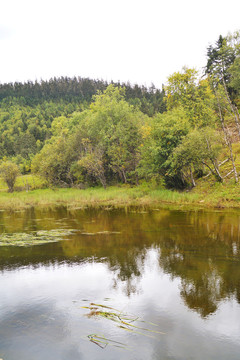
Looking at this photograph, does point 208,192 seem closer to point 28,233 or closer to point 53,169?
point 28,233

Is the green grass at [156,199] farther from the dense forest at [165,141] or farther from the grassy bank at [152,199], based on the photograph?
the dense forest at [165,141]

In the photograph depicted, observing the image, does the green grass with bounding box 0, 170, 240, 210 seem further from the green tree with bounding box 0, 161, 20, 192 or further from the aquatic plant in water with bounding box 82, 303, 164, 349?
the aquatic plant in water with bounding box 82, 303, 164, 349

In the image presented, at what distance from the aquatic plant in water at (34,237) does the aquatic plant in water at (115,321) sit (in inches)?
310

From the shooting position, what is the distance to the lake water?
558cm

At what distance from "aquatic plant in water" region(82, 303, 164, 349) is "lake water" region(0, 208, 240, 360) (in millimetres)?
25

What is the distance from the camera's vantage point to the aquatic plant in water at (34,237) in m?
14.2

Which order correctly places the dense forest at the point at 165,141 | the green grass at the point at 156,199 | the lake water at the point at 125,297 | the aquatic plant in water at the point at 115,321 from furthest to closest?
1. the dense forest at the point at 165,141
2. the green grass at the point at 156,199
3. the aquatic plant in water at the point at 115,321
4. the lake water at the point at 125,297

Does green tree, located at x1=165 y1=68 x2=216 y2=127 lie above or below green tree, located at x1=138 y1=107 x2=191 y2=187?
above

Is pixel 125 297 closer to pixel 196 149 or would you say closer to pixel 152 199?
pixel 152 199

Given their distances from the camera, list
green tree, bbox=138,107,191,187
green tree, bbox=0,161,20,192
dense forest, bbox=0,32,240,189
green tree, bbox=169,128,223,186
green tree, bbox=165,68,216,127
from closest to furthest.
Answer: green tree, bbox=169,128,223,186 < dense forest, bbox=0,32,240,189 < green tree, bbox=138,107,191,187 < green tree, bbox=165,68,216,127 < green tree, bbox=0,161,20,192

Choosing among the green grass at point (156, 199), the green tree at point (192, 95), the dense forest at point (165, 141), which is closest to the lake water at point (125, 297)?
the green grass at point (156, 199)

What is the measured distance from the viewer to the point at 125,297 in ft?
25.5

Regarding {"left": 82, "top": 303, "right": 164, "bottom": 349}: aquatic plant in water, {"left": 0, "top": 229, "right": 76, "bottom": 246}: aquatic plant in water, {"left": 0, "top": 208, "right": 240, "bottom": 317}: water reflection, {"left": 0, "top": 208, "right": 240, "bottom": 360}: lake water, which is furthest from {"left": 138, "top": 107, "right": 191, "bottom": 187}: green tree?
{"left": 82, "top": 303, "right": 164, "bottom": 349}: aquatic plant in water

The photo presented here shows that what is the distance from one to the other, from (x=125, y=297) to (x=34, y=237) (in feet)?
29.6
